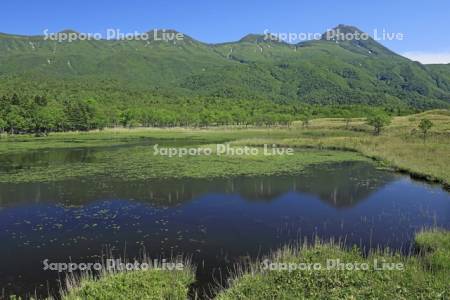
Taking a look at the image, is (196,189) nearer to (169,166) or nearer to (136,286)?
(169,166)

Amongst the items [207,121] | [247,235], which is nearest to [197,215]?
[247,235]

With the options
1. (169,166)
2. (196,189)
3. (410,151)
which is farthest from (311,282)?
(410,151)

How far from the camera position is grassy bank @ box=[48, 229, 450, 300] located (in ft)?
50.6

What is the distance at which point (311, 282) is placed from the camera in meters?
16.8

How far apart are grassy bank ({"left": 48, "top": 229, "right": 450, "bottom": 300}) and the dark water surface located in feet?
8.17

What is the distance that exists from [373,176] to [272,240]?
29694mm

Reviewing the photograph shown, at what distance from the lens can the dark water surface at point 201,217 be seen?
924 inches

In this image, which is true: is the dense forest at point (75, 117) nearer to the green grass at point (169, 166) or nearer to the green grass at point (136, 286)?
the green grass at point (169, 166)

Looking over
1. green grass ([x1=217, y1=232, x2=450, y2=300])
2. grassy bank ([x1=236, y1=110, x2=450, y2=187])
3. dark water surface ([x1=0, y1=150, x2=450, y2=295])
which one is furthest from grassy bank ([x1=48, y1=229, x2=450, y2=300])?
grassy bank ([x1=236, y1=110, x2=450, y2=187])

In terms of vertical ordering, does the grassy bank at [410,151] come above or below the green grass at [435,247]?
above

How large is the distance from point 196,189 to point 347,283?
27824mm

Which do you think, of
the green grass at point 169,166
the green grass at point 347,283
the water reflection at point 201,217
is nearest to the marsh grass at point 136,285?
the water reflection at point 201,217

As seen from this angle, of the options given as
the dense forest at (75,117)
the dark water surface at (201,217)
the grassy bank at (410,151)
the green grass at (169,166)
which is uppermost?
the dense forest at (75,117)

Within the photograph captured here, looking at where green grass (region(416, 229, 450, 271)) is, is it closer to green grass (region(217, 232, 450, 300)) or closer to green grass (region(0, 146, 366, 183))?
green grass (region(217, 232, 450, 300))
